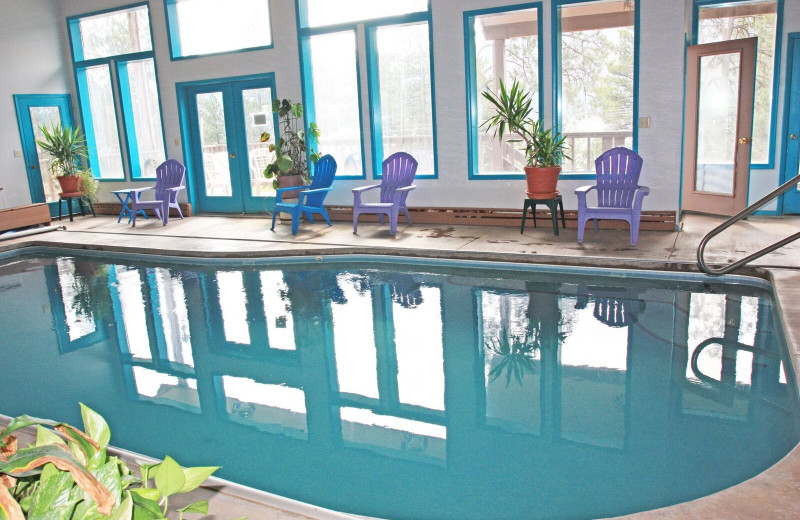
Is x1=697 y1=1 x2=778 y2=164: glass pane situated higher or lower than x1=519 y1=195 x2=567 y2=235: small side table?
higher

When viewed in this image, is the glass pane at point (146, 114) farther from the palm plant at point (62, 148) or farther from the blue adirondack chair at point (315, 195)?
the blue adirondack chair at point (315, 195)

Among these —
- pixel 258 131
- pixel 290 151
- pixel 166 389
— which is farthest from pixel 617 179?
pixel 258 131

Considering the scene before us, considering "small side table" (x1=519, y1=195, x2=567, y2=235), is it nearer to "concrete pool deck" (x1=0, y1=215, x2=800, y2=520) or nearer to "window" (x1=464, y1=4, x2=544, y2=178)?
"concrete pool deck" (x1=0, y1=215, x2=800, y2=520)

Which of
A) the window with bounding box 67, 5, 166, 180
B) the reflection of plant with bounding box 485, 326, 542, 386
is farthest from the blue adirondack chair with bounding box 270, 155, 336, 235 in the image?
the reflection of plant with bounding box 485, 326, 542, 386

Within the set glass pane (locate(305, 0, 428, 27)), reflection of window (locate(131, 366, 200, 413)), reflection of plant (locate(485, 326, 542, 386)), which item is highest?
glass pane (locate(305, 0, 428, 27))

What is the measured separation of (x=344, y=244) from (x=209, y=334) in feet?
8.34

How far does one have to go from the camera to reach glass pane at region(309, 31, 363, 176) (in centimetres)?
869

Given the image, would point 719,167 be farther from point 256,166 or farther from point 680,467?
point 256,166

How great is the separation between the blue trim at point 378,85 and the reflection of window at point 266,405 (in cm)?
484

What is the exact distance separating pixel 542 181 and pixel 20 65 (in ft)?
28.8

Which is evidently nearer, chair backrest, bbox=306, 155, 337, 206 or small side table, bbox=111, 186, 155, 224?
chair backrest, bbox=306, 155, 337, 206

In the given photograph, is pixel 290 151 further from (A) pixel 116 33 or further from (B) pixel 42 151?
(B) pixel 42 151

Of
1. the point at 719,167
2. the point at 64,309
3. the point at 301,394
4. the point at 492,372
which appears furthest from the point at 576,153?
the point at 64,309

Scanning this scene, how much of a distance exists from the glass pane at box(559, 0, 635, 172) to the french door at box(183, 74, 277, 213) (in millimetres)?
4276
